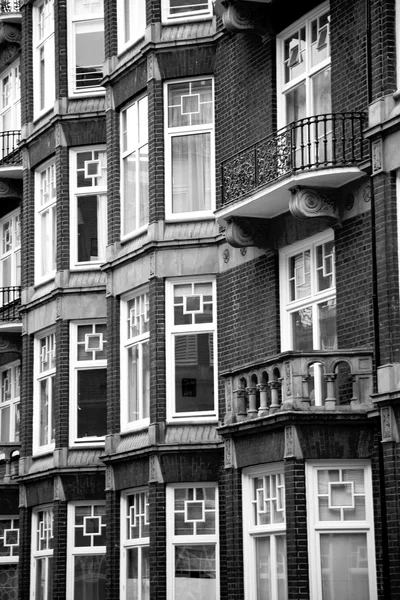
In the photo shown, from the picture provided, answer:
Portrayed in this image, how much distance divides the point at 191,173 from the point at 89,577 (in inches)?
326

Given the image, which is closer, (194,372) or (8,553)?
(194,372)

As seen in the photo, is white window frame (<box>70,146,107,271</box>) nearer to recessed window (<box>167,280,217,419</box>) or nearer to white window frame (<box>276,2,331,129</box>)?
recessed window (<box>167,280,217,419</box>)

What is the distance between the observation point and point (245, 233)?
82.0 feet

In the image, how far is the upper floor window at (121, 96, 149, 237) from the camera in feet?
92.8

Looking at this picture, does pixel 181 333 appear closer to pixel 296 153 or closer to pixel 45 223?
pixel 296 153

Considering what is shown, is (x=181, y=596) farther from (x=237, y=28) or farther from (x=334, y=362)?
(x=237, y=28)

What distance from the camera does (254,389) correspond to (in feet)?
75.8

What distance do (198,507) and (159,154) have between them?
21.2 feet

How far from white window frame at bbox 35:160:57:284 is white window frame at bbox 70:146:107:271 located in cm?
68

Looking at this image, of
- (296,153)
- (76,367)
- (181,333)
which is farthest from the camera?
(76,367)

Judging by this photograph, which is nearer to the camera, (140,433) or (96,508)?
(140,433)

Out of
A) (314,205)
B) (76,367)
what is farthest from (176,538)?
(314,205)

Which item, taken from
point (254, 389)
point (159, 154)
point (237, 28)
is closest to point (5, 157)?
point (159, 154)

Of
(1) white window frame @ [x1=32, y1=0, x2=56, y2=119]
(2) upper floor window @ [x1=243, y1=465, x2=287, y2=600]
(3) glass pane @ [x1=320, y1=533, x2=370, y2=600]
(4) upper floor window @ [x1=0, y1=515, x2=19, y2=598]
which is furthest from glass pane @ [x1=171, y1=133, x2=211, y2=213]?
(4) upper floor window @ [x1=0, y1=515, x2=19, y2=598]
